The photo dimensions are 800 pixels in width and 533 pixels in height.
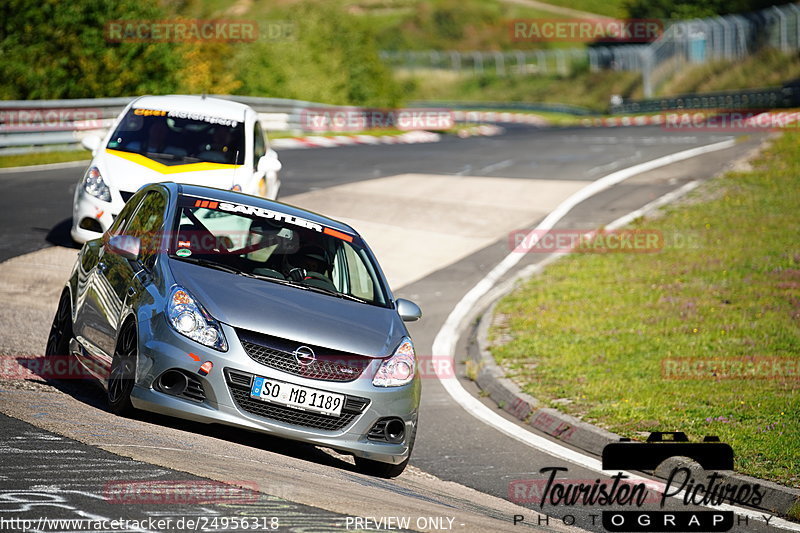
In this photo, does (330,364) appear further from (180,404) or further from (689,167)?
(689,167)

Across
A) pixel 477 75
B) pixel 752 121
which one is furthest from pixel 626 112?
pixel 477 75

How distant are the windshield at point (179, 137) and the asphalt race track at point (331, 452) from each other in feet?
5.56

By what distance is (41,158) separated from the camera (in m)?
23.8

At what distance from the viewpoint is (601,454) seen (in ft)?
29.7

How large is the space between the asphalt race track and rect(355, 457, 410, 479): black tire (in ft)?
0.50

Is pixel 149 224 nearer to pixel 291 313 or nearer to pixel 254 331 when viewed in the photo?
pixel 291 313

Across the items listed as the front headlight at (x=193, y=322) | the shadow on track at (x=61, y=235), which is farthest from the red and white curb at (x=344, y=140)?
the front headlight at (x=193, y=322)

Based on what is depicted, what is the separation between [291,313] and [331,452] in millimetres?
1703

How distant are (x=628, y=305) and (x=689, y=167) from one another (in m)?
12.1

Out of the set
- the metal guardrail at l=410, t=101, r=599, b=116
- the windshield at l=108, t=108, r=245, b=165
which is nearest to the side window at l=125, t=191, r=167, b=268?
the windshield at l=108, t=108, r=245, b=165

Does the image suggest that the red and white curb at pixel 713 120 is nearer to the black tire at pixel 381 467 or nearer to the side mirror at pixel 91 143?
the side mirror at pixel 91 143

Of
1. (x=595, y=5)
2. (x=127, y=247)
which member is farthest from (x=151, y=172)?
(x=595, y=5)

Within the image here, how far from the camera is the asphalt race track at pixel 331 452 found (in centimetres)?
569

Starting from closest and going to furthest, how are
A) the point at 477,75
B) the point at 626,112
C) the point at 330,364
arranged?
the point at 330,364 → the point at 626,112 → the point at 477,75
